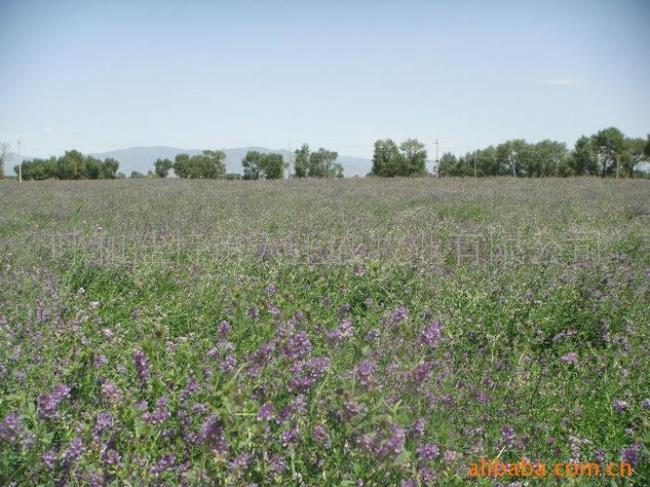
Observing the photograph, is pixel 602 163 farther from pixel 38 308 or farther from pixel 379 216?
pixel 38 308

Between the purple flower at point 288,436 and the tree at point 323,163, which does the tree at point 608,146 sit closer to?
the tree at point 323,163

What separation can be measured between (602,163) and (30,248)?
77.1 m

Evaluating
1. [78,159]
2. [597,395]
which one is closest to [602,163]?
[78,159]

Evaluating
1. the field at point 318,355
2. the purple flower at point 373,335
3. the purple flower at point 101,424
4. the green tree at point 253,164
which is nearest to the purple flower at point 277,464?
the field at point 318,355

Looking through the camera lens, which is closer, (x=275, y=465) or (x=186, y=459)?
(x=275, y=465)

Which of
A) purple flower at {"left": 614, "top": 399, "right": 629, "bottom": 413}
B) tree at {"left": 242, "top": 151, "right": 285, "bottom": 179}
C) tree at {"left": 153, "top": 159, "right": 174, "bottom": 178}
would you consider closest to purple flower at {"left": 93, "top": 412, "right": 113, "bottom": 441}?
purple flower at {"left": 614, "top": 399, "right": 629, "bottom": 413}

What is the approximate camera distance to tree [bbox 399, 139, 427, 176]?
52.7 meters

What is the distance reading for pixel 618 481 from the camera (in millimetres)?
2232

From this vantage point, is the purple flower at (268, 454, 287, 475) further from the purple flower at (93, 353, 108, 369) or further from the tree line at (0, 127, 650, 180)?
the tree line at (0, 127, 650, 180)

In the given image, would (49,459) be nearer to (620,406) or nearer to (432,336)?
(432,336)

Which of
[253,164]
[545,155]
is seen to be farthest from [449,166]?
[253,164]

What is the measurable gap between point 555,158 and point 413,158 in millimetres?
31554

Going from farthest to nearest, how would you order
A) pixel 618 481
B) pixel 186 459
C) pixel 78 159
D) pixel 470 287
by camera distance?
pixel 78 159
pixel 470 287
pixel 618 481
pixel 186 459

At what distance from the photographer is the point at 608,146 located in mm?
71438
